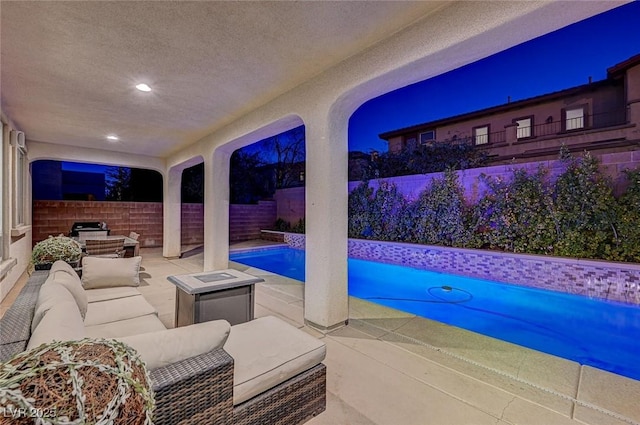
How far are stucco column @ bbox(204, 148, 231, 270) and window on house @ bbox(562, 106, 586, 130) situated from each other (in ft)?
30.6

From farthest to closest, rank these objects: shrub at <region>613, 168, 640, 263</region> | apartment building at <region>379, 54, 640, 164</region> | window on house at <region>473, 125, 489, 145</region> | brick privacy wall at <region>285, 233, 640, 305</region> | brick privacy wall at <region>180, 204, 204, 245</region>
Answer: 1. brick privacy wall at <region>180, 204, 204, 245</region>
2. window on house at <region>473, 125, 489, 145</region>
3. apartment building at <region>379, 54, 640, 164</region>
4. shrub at <region>613, 168, 640, 263</region>
5. brick privacy wall at <region>285, 233, 640, 305</region>

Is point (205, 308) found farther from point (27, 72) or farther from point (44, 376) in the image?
point (27, 72)

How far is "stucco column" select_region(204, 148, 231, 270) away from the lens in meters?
5.75

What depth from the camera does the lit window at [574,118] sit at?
791 centimetres

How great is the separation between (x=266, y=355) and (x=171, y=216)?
7.31 metres

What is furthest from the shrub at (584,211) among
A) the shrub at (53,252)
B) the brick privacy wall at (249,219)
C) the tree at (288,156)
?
the tree at (288,156)

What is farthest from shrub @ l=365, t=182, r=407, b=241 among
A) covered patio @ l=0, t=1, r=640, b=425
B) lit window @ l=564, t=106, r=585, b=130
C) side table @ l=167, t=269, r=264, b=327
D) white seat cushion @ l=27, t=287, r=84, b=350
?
white seat cushion @ l=27, t=287, r=84, b=350

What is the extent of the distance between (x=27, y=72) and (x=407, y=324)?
521 cm

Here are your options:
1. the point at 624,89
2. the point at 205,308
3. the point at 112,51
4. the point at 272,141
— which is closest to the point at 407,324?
the point at 205,308

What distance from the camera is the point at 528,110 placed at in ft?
29.5

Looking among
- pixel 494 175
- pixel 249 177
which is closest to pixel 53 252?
pixel 494 175

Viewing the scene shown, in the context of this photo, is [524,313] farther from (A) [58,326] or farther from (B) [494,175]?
(A) [58,326]

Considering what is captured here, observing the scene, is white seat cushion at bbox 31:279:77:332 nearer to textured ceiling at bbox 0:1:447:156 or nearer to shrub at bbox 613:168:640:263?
textured ceiling at bbox 0:1:447:156

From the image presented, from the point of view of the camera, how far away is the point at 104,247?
183 inches
